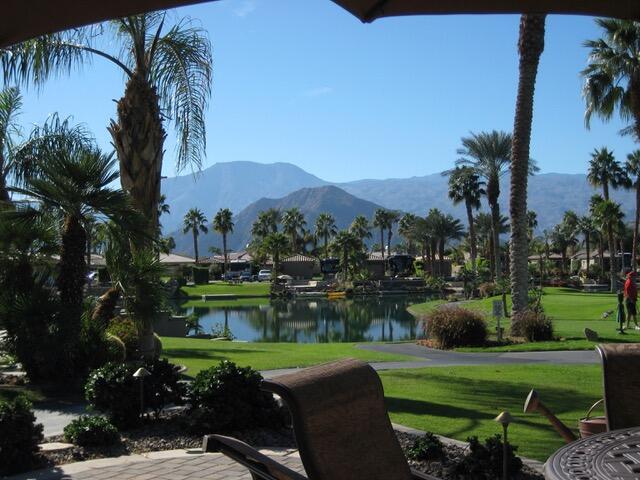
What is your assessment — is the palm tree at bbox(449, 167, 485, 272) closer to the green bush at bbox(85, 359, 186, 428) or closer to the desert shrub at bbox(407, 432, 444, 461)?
the green bush at bbox(85, 359, 186, 428)

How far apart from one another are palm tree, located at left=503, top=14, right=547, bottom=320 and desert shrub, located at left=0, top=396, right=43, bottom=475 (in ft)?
51.1

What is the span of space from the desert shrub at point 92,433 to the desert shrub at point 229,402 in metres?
0.78

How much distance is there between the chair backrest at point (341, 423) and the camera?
11.1 feet

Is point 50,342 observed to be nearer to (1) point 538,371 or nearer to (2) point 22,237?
(2) point 22,237

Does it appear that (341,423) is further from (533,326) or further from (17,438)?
(533,326)

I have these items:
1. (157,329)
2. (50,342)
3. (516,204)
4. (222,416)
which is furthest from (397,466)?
(157,329)

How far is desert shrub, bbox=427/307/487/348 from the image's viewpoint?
19.5 meters

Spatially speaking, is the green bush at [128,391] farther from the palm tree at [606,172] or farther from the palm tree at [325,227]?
the palm tree at [325,227]

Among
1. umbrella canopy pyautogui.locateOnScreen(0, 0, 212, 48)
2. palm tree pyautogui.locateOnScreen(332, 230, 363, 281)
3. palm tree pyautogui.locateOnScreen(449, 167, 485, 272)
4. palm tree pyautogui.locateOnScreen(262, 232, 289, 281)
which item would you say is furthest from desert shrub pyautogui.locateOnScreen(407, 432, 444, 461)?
palm tree pyautogui.locateOnScreen(262, 232, 289, 281)

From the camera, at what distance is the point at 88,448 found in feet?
21.9

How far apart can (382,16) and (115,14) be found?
1421 mm

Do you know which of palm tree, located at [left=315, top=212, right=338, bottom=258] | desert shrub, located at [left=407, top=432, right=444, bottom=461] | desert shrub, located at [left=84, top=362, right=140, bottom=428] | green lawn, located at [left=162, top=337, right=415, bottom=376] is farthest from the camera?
palm tree, located at [left=315, top=212, right=338, bottom=258]

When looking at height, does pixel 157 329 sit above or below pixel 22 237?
below

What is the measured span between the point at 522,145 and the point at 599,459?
17081 mm
